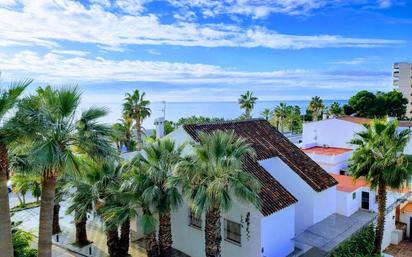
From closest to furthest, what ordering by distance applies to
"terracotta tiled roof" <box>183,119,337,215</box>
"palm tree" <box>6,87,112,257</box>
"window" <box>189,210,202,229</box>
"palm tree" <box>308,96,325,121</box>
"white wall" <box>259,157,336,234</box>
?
"palm tree" <box>6,87,112,257</box> < "terracotta tiled roof" <box>183,119,337,215</box> < "window" <box>189,210,202,229</box> < "white wall" <box>259,157,336,234</box> < "palm tree" <box>308,96,325,121</box>

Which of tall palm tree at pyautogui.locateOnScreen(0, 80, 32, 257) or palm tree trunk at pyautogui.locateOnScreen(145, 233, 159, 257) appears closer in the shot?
tall palm tree at pyautogui.locateOnScreen(0, 80, 32, 257)

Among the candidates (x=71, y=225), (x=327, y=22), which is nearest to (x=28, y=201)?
(x=71, y=225)

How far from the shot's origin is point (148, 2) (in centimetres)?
1945

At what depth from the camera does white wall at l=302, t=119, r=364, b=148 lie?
118 ft

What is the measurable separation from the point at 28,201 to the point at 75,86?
2680cm

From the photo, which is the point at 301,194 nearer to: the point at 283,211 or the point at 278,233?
the point at 283,211

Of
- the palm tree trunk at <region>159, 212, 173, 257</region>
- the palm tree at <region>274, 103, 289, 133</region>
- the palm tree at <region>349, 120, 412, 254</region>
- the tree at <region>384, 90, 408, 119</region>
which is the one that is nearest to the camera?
the palm tree trunk at <region>159, 212, 173, 257</region>

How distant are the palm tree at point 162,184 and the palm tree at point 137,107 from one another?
24050mm

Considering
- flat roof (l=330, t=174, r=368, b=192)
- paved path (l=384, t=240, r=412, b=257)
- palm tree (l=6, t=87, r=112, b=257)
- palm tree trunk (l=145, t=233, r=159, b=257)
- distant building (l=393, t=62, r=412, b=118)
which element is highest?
distant building (l=393, t=62, r=412, b=118)

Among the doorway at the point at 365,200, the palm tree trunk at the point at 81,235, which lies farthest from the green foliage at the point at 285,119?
the palm tree trunk at the point at 81,235

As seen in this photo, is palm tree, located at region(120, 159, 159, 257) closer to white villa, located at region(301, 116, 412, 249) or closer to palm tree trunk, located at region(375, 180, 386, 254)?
white villa, located at region(301, 116, 412, 249)

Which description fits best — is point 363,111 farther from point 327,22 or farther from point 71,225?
point 71,225

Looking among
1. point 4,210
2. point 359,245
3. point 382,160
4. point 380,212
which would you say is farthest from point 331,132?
point 4,210

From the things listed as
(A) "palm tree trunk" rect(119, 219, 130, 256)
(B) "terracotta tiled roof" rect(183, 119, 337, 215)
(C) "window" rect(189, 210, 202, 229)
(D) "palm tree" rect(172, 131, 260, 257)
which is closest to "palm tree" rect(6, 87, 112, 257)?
(D) "palm tree" rect(172, 131, 260, 257)
